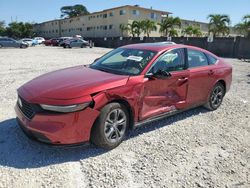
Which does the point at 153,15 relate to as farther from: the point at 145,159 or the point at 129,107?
the point at 145,159

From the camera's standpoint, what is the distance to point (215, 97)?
5.74 m

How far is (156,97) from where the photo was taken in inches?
166

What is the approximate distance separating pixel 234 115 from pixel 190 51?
5.78 ft

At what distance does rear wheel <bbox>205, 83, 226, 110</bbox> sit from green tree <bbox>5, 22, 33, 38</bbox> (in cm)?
8587

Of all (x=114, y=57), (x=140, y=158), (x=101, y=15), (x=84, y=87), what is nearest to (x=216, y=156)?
(x=140, y=158)

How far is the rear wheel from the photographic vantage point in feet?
18.5

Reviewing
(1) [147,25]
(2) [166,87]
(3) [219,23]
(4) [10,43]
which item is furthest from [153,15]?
(2) [166,87]

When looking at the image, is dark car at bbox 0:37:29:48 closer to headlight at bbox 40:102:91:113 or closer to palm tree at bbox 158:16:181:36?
palm tree at bbox 158:16:181:36

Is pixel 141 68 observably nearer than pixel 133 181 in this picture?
No

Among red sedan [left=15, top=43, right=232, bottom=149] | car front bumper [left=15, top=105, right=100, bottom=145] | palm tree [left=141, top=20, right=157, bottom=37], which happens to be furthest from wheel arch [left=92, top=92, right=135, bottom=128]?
palm tree [left=141, top=20, right=157, bottom=37]

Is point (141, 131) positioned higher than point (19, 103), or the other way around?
point (19, 103)

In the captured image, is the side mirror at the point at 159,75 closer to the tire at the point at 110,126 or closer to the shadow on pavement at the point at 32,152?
the tire at the point at 110,126

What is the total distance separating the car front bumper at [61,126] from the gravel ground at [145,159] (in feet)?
1.15

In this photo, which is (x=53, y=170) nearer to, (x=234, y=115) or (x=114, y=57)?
(x=114, y=57)
